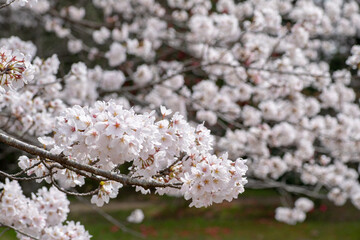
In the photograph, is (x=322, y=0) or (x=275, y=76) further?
(x=322, y=0)

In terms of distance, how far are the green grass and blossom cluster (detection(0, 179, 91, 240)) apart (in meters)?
5.89

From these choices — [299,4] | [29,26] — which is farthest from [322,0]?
[29,26]

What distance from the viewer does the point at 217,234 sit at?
9891 mm

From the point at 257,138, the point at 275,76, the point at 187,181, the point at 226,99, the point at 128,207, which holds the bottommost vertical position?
the point at 128,207

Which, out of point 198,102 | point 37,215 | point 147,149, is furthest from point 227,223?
point 147,149

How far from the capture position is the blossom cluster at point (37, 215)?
8.60 feet

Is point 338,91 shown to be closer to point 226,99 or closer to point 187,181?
point 226,99

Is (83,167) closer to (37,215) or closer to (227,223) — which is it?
(37,215)

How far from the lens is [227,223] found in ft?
36.9

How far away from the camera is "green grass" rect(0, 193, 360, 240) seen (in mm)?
9664

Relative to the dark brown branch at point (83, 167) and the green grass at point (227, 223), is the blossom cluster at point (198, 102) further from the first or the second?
the green grass at point (227, 223)

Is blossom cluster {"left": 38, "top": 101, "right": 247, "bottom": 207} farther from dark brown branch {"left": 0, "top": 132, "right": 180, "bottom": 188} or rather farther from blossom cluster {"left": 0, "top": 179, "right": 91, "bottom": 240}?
blossom cluster {"left": 0, "top": 179, "right": 91, "bottom": 240}

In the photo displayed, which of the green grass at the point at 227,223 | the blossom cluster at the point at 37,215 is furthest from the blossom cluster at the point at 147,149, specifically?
the green grass at the point at 227,223

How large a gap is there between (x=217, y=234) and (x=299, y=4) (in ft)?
18.2
